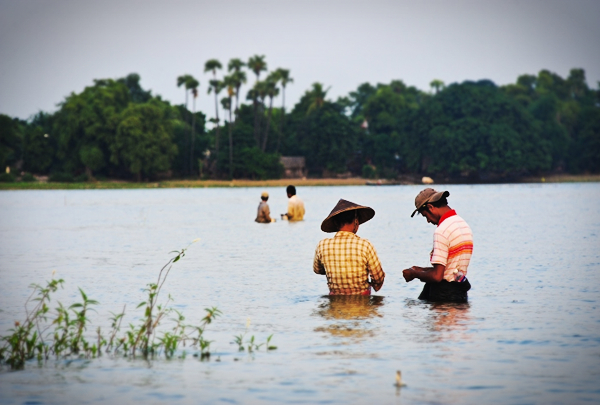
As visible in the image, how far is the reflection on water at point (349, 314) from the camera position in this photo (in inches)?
415

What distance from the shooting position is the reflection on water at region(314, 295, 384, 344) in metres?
10.5

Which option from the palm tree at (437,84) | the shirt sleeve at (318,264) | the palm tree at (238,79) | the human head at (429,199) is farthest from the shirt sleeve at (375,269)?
the palm tree at (437,84)

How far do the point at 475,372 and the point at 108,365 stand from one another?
146 inches

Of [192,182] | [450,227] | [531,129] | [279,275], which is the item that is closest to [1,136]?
[192,182]

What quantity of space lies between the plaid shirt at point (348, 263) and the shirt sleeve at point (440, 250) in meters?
0.85

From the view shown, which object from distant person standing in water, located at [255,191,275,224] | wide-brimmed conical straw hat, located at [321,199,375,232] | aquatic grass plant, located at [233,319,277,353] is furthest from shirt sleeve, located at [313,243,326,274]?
distant person standing in water, located at [255,191,275,224]

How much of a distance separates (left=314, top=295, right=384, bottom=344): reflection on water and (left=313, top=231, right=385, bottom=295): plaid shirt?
0.53 feet

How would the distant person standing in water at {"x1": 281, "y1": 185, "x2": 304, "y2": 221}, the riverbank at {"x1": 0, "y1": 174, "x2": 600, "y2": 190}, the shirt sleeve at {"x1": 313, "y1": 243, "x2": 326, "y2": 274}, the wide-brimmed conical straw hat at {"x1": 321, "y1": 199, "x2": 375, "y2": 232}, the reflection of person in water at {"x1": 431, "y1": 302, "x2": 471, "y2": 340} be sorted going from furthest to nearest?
the riverbank at {"x1": 0, "y1": 174, "x2": 600, "y2": 190}, the distant person standing in water at {"x1": 281, "y1": 185, "x2": 304, "y2": 221}, the shirt sleeve at {"x1": 313, "y1": 243, "x2": 326, "y2": 274}, the wide-brimmed conical straw hat at {"x1": 321, "y1": 199, "x2": 375, "y2": 232}, the reflection of person in water at {"x1": 431, "y1": 302, "x2": 471, "y2": 340}

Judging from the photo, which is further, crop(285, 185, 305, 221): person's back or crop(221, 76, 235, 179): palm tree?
crop(221, 76, 235, 179): palm tree

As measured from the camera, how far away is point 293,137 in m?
116

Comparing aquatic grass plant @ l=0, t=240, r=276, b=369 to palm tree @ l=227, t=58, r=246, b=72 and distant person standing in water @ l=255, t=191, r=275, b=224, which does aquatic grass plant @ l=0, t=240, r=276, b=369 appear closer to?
distant person standing in water @ l=255, t=191, r=275, b=224

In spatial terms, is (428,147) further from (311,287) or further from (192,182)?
(311,287)

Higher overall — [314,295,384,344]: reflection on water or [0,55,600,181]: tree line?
[0,55,600,181]: tree line

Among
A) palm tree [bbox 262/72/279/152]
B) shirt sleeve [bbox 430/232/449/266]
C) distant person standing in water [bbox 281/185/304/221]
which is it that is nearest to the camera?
shirt sleeve [bbox 430/232/449/266]
